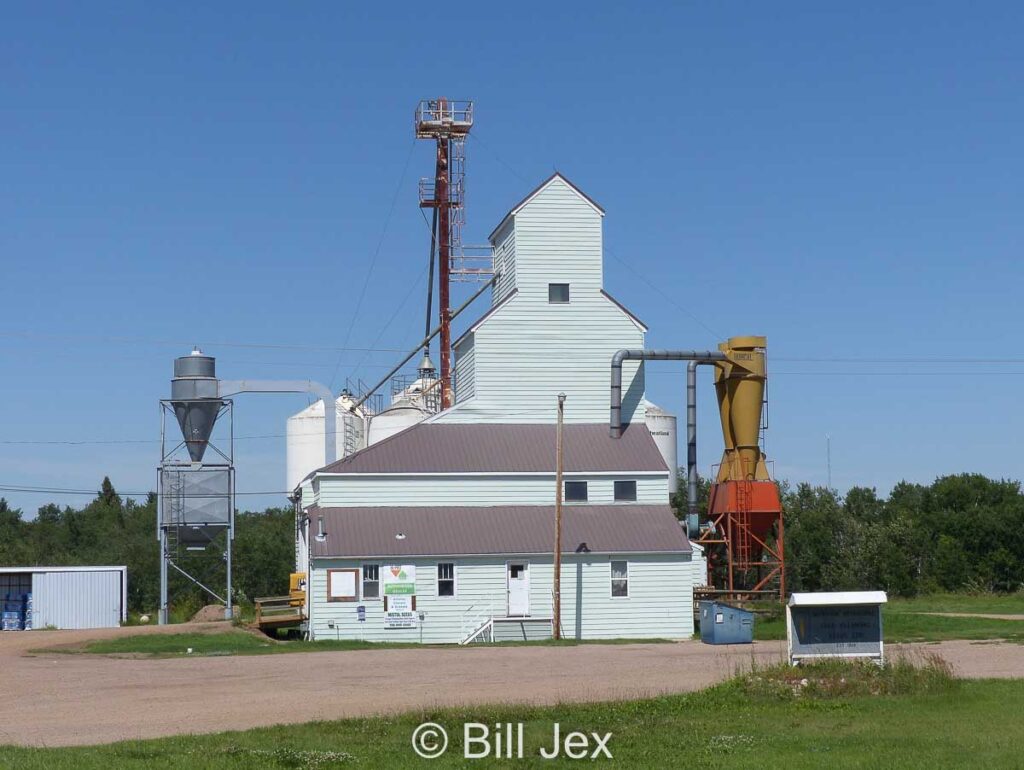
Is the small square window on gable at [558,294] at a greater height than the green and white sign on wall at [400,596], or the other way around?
the small square window on gable at [558,294]

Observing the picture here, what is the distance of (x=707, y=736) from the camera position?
1825cm

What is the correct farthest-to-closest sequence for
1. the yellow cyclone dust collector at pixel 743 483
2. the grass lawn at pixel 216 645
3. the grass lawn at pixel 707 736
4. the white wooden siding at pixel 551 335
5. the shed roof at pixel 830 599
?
the yellow cyclone dust collector at pixel 743 483, the white wooden siding at pixel 551 335, the grass lawn at pixel 216 645, the shed roof at pixel 830 599, the grass lawn at pixel 707 736

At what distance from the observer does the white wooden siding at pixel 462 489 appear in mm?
46031

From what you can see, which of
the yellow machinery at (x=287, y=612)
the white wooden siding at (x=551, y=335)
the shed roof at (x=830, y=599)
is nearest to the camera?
the shed roof at (x=830, y=599)

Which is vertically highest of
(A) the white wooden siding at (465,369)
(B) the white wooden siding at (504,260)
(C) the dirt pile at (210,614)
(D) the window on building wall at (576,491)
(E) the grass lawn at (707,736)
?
(B) the white wooden siding at (504,260)

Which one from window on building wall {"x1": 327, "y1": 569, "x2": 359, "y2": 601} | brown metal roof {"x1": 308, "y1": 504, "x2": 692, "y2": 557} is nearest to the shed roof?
brown metal roof {"x1": 308, "y1": 504, "x2": 692, "y2": 557}

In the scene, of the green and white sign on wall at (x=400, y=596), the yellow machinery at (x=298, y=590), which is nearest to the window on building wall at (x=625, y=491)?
the green and white sign on wall at (x=400, y=596)

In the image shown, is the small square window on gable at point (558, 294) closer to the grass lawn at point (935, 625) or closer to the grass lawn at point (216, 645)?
the grass lawn at point (216, 645)

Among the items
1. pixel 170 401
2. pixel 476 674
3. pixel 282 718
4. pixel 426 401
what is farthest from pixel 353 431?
pixel 282 718

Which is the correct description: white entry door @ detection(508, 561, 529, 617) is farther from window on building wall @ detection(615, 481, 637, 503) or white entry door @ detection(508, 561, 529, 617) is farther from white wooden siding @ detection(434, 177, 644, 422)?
white wooden siding @ detection(434, 177, 644, 422)

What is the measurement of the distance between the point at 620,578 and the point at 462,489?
6.08 metres

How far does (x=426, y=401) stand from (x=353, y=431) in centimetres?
336

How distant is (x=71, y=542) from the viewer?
118 meters

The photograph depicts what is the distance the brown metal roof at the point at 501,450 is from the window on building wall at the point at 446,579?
367cm
